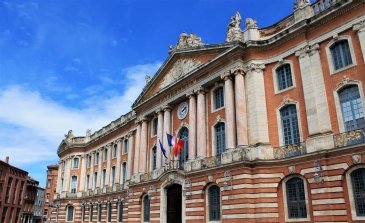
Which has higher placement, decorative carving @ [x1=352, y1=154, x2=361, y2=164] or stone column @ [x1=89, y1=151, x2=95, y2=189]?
stone column @ [x1=89, y1=151, x2=95, y2=189]

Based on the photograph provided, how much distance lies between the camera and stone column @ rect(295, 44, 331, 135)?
1915 centimetres

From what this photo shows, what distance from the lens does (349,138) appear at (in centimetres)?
1759

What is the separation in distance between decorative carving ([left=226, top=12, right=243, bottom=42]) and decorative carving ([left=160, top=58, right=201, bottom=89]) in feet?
11.4

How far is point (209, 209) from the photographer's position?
76.6 ft

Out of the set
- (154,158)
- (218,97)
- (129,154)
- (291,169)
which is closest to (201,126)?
(218,97)

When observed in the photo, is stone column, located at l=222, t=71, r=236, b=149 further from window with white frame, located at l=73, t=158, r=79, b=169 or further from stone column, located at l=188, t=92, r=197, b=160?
window with white frame, located at l=73, t=158, r=79, b=169

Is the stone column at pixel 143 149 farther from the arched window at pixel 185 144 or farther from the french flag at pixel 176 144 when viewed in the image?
the french flag at pixel 176 144

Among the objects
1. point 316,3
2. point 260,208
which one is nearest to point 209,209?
point 260,208

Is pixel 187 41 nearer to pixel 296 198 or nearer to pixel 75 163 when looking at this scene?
pixel 296 198

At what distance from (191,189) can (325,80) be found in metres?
11.7

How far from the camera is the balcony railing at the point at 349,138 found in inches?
674

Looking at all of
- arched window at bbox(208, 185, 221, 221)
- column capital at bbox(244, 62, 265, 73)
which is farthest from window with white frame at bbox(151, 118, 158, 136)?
column capital at bbox(244, 62, 265, 73)

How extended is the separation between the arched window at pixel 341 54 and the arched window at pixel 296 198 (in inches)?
273

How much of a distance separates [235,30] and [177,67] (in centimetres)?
698
